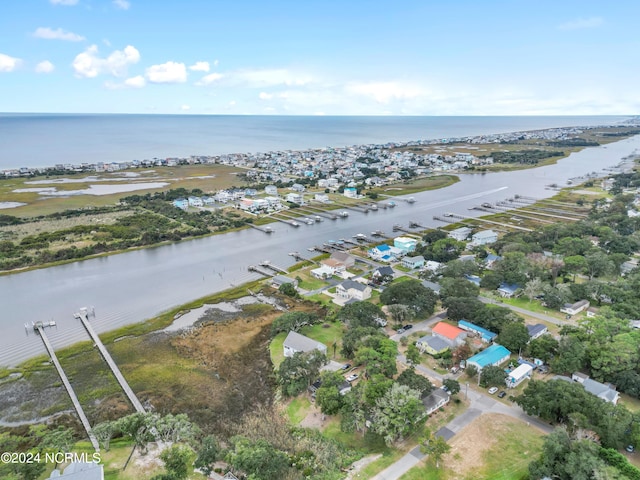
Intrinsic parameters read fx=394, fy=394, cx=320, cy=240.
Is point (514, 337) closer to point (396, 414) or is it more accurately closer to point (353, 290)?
point (396, 414)

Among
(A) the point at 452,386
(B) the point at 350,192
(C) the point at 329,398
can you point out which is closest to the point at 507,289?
(A) the point at 452,386

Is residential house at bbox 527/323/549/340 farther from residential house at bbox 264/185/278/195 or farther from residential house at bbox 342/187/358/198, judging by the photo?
residential house at bbox 264/185/278/195

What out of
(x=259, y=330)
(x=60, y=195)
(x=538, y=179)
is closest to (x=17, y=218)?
(x=60, y=195)

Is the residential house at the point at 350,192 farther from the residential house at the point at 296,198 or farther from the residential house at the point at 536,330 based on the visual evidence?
the residential house at the point at 536,330

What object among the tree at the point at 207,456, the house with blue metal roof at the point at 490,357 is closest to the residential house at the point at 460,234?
the house with blue metal roof at the point at 490,357

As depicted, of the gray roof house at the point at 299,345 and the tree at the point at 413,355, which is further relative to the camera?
the gray roof house at the point at 299,345

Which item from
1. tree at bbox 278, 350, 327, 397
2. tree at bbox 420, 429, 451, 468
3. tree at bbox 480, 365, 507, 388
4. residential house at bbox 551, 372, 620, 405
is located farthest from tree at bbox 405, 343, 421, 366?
residential house at bbox 551, 372, 620, 405
